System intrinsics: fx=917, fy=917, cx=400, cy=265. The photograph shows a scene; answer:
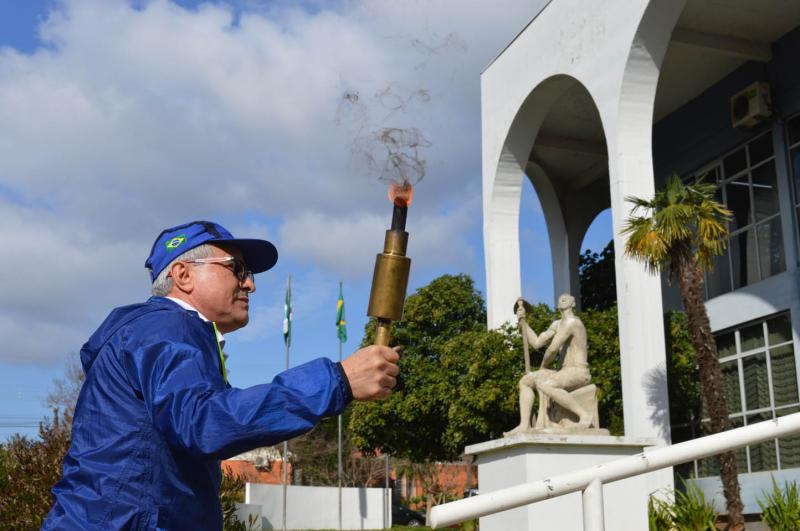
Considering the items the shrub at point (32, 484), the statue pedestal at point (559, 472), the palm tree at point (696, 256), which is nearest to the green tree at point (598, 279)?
the palm tree at point (696, 256)

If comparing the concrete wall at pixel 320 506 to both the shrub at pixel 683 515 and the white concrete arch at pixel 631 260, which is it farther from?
the shrub at pixel 683 515

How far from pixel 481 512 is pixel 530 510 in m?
8.38

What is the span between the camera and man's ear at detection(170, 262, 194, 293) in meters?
2.56

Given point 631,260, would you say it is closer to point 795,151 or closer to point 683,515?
point 683,515

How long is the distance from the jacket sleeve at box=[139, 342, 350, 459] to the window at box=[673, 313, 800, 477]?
16.2 m

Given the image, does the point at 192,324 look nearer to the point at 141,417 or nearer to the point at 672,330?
the point at 141,417

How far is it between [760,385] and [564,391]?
8.14 meters

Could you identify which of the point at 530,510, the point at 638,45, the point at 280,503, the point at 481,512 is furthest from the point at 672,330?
the point at 280,503

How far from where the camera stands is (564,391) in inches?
465

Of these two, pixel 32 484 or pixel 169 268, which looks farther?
pixel 32 484

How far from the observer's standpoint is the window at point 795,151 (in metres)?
17.6

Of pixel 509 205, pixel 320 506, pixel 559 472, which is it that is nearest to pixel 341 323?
pixel 320 506

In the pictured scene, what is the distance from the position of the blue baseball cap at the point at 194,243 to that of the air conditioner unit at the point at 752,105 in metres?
17.1

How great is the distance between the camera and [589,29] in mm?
17609
